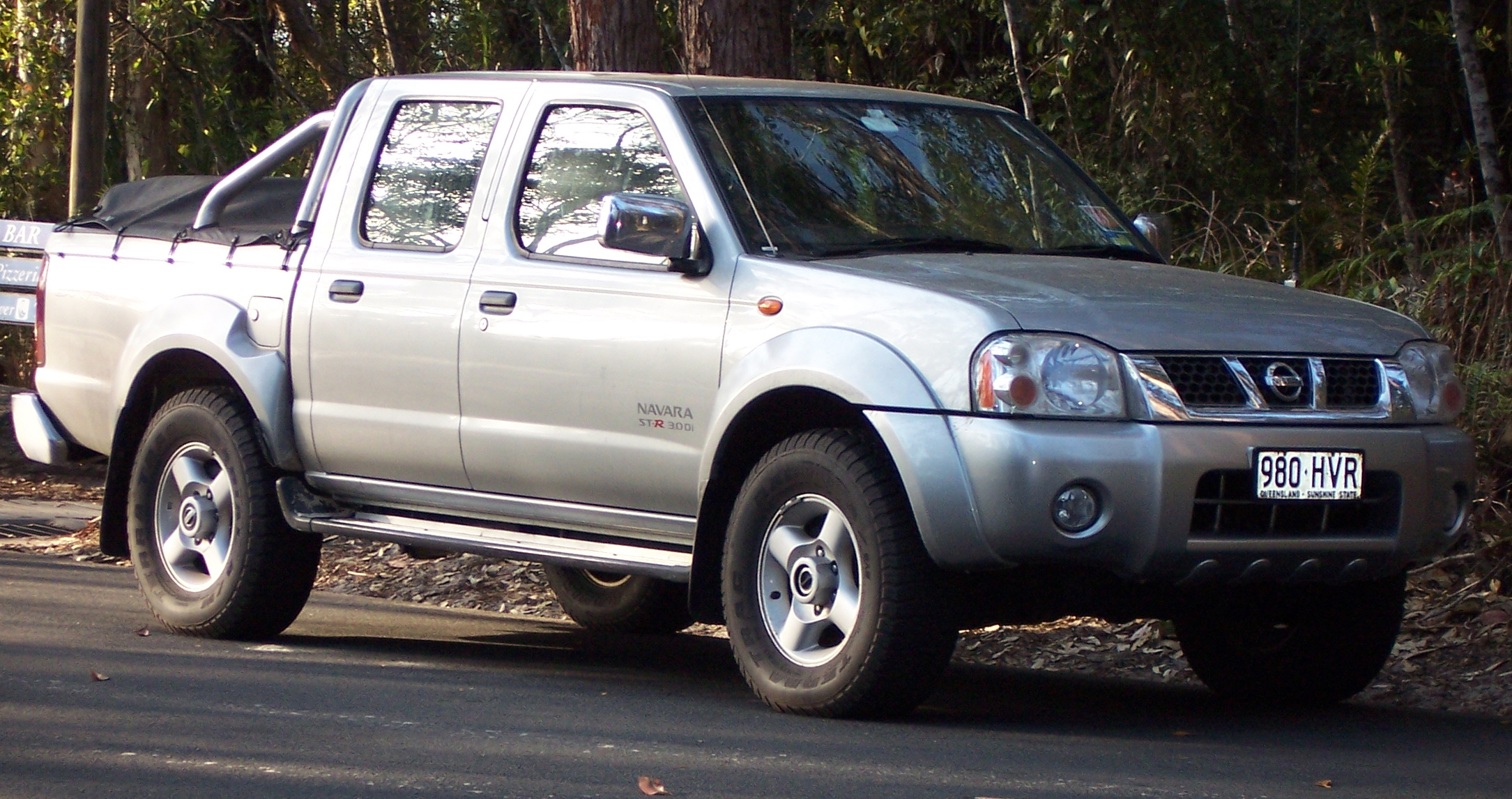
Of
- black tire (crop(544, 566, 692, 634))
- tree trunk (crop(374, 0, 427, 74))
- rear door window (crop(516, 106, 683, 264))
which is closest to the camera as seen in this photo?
rear door window (crop(516, 106, 683, 264))

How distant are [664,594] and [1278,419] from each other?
315cm

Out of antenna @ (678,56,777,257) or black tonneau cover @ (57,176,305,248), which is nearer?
antenna @ (678,56,777,257)

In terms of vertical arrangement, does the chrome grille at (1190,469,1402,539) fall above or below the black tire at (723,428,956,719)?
above

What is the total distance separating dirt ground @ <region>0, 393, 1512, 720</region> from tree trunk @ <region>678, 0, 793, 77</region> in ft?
7.92

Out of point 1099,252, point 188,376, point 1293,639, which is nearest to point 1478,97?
point 1099,252

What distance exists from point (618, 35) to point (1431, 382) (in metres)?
5.13

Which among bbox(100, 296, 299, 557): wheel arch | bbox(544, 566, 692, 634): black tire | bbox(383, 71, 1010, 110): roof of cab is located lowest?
bbox(544, 566, 692, 634): black tire

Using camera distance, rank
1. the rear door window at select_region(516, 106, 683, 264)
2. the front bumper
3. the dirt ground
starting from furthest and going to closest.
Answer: the dirt ground
the rear door window at select_region(516, 106, 683, 264)
the front bumper

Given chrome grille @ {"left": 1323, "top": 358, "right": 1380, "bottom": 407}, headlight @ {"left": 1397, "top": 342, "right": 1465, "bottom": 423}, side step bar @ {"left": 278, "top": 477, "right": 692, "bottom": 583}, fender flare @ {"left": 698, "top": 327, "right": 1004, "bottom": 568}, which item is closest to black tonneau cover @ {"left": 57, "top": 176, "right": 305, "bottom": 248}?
side step bar @ {"left": 278, "top": 477, "right": 692, "bottom": 583}

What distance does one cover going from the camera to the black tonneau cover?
24.9 feet

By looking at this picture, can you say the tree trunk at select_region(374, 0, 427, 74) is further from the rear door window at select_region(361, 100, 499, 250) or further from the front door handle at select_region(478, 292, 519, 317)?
the front door handle at select_region(478, 292, 519, 317)

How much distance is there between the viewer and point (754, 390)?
18.9 feet

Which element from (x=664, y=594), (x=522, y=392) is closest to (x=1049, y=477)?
(x=522, y=392)

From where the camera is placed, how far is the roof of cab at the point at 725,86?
6.52 metres
